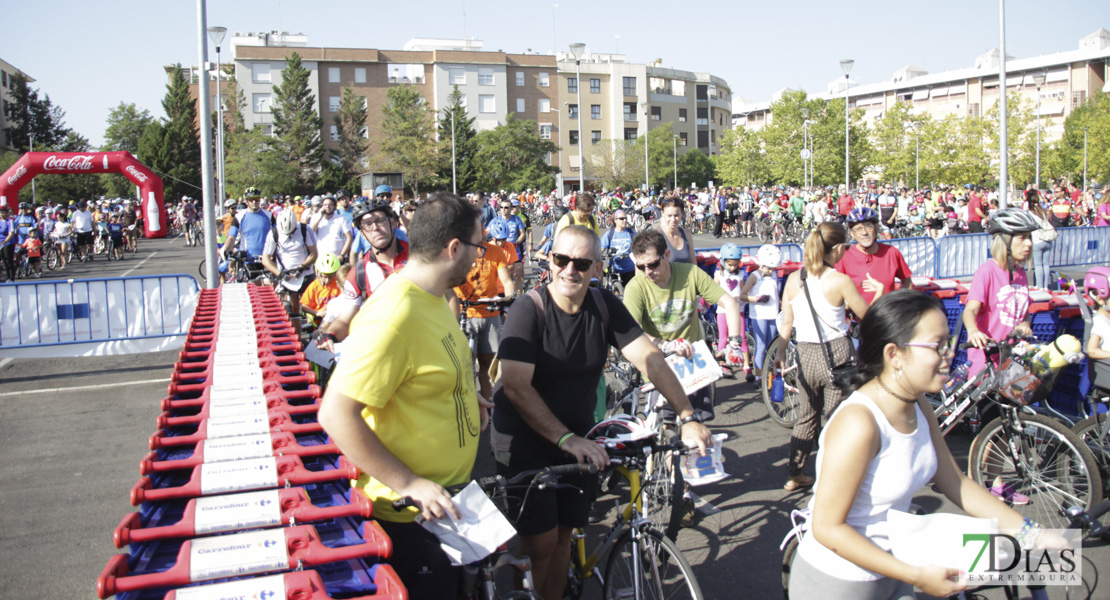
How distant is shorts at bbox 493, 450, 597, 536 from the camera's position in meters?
3.28

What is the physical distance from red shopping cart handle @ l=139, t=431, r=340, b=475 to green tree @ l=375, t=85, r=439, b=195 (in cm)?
7027

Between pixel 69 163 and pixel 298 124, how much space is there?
50478mm

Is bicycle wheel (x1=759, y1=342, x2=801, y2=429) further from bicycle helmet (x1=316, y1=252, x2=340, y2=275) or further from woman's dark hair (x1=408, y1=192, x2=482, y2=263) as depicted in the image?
woman's dark hair (x1=408, y1=192, x2=482, y2=263)

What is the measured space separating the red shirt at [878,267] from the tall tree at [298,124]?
2773 inches

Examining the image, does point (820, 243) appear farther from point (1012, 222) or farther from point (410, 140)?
point (410, 140)

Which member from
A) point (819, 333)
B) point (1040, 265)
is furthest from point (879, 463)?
point (1040, 265)

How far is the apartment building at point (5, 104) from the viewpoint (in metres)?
77.6

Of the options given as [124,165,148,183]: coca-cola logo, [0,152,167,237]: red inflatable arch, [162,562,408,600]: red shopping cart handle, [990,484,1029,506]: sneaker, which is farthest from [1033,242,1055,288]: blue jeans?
[124,165,148,183]: coca-cola logo

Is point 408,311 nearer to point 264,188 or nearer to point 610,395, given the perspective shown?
point 610,395

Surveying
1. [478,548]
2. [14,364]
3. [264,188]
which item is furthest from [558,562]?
[264,188]

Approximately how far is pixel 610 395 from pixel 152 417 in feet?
16.8

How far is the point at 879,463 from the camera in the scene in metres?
2.43

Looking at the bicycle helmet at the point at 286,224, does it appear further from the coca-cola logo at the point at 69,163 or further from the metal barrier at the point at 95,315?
the coca-cola logo at the point at 69,163

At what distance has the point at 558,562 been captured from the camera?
354cm
